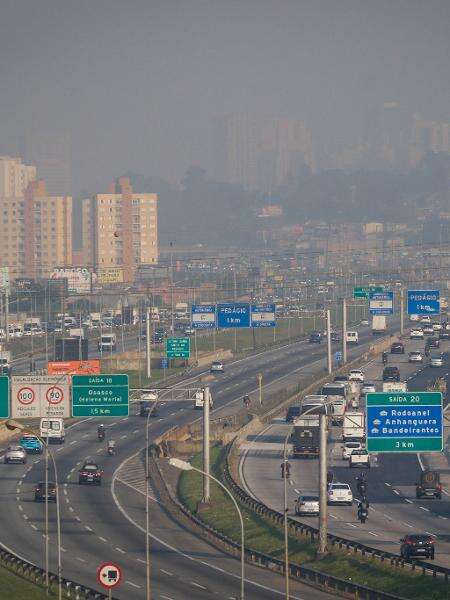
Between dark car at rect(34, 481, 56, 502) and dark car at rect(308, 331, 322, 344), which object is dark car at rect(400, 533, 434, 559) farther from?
dark car at rect(308, 331, 322, 344)

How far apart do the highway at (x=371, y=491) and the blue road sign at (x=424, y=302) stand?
1985 centimetres

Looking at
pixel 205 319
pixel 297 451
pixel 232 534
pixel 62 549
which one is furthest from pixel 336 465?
pixel 205 319

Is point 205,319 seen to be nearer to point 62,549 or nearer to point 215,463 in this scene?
point 215,463

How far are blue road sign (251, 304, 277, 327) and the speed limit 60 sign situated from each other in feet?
207

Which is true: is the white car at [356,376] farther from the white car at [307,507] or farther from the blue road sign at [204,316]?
the white car at [307,507]

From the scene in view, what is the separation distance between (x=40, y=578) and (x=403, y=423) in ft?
61.7

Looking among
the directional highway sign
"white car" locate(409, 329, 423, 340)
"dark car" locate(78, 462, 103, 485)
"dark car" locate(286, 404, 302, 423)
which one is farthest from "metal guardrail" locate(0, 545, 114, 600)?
"white car" locate(409, 329, 423, 340)

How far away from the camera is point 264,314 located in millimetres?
148000

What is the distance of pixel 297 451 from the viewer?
10519 centimetres

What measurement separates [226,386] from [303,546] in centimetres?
7968

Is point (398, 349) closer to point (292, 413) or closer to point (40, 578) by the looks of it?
point (292, 413)

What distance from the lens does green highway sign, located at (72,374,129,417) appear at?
274 feet

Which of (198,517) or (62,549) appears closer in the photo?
(62,549)

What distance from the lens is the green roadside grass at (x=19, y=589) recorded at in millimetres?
59938
